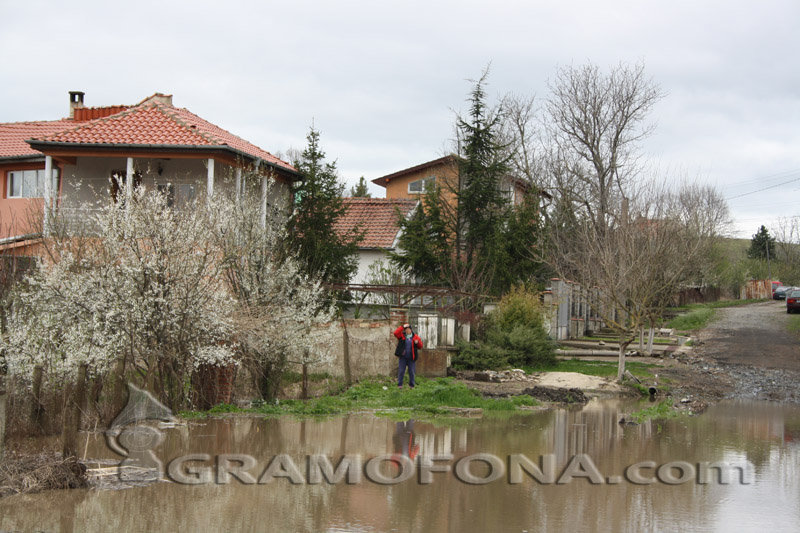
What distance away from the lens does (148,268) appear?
1277 centimetres

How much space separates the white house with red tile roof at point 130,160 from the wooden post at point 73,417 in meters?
9.80

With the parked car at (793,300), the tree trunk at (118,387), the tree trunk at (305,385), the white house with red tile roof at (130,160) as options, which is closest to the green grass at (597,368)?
the tree trunk at (305,385)

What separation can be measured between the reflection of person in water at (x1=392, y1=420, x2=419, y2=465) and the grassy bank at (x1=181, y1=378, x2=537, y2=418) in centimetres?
145

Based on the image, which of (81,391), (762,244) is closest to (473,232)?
(81,391)

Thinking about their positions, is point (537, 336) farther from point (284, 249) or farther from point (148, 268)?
point (148, 268)

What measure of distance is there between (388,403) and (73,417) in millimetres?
8132

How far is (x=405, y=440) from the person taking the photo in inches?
490

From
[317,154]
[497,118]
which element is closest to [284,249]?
[317,154]

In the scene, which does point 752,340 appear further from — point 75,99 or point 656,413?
point 75,99

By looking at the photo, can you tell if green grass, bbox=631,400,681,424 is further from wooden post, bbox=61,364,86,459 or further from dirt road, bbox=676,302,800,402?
wooden post, bbox=61,364,86,459

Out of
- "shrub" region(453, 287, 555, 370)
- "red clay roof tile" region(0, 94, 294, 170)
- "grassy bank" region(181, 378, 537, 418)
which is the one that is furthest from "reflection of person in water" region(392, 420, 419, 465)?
"red clay roof tile" region(0, 94, 294, 170)

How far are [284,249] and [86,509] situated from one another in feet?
34.4

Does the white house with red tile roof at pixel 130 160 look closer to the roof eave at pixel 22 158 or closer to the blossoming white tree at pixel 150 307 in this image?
the roof eave at pixel 22 158

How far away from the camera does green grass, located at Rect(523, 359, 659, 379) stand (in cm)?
2294
